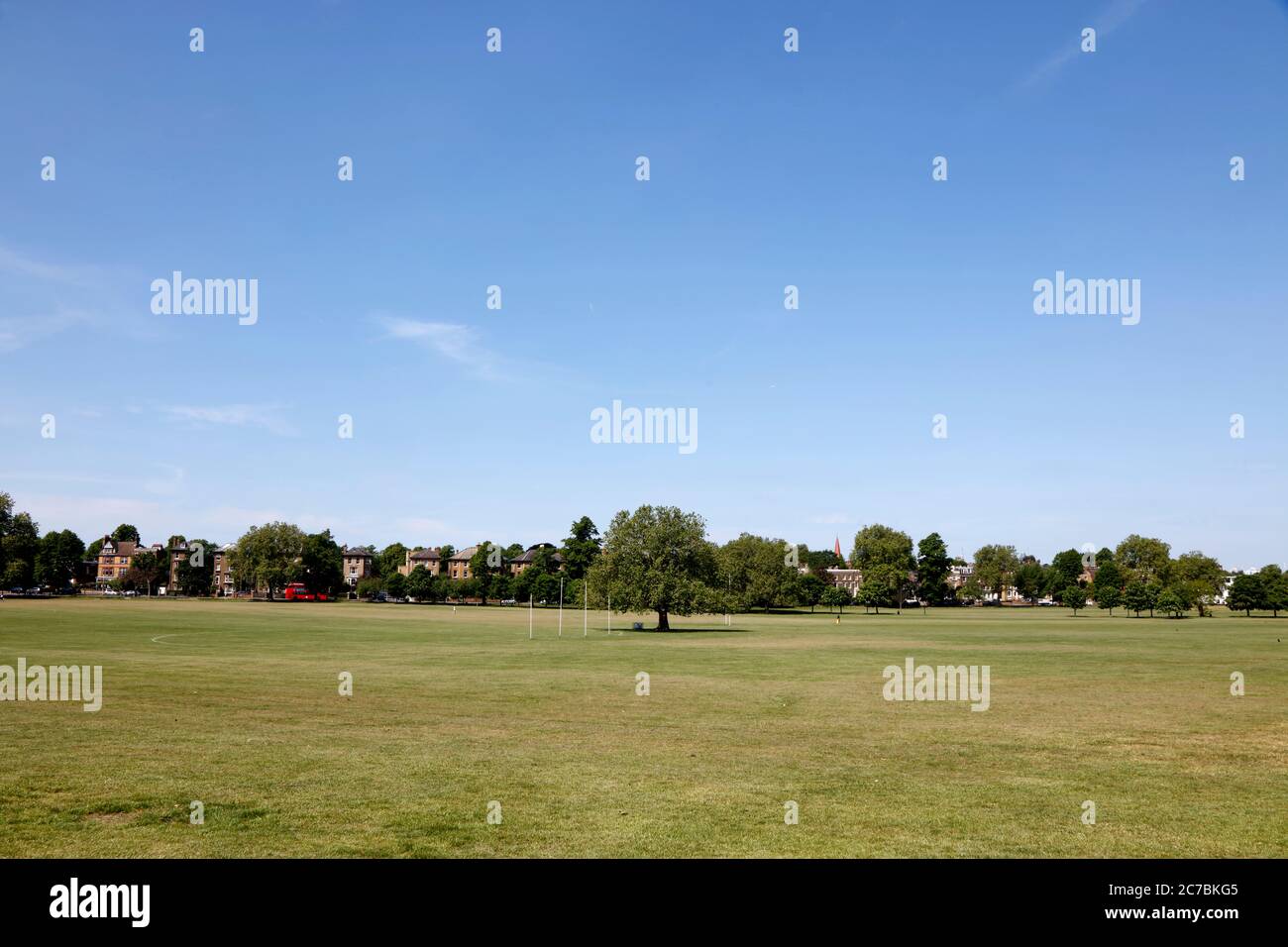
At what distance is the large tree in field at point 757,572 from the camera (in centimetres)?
16238

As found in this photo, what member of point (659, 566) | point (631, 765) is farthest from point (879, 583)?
point (631, 765)

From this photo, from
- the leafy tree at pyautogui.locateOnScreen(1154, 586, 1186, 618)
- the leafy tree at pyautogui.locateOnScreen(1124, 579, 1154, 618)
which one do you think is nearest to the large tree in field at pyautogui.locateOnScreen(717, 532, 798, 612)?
the leafy tree at pyautogui.locateOnScreen(1124, 579, 1154, 618)

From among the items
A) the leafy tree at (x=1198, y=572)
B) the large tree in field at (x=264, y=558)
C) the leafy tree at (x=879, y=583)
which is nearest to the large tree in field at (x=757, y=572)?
the leafy tree at (x=879, y=583)

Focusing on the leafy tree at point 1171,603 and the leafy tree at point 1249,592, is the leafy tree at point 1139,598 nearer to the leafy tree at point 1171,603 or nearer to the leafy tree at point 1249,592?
the leafy tree at point 1171,603

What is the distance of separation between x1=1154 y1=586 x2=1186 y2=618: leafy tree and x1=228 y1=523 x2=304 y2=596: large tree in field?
573ft

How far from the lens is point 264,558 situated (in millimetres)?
194875

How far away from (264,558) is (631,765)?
7686 inches

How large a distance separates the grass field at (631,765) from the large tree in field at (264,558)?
15995cm

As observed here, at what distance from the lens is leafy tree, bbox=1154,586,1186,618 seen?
14350 cm

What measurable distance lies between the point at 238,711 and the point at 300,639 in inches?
1572

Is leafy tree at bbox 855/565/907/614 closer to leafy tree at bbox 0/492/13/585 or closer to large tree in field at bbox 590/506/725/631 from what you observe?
large tree in field at bbox 590/506/725/631

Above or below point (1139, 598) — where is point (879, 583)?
below

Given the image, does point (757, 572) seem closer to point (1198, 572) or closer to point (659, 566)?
point (659, 566)

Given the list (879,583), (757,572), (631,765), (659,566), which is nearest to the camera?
(631,765)
